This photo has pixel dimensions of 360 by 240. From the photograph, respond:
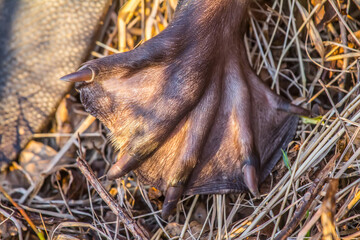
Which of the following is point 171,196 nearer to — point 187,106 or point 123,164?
point 123,164

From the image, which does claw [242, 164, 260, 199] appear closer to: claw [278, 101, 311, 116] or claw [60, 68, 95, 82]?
claw [278, 101, 311, 116]

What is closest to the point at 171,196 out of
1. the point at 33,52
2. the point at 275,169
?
the point at 275,169

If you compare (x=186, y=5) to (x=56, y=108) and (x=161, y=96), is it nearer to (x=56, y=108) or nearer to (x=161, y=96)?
(x=161, y=96)

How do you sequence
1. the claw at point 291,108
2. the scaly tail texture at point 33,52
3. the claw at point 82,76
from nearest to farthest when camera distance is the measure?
the claw at point 82,76 < the claw at point 291,108 < the scaly tail texture at point 33,52

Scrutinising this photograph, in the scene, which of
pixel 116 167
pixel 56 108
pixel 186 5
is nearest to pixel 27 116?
pixel 56 108

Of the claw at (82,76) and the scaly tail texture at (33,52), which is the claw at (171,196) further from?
the scaly tail texture at (33,52)

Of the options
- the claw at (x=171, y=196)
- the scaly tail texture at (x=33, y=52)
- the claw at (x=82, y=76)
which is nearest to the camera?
the claw at (x=82, y=76)

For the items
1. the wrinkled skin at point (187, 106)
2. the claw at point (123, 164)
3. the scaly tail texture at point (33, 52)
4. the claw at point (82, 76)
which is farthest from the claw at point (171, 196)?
the scaly tail texture at point (33, 52)

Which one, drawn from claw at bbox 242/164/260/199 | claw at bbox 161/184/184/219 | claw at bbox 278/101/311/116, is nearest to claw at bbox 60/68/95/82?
claw at bbox 161/184/184/219
